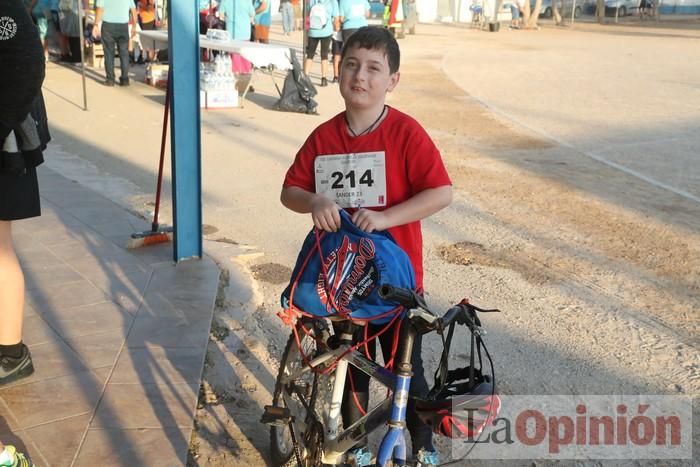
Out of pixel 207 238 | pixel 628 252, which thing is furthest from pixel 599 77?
pixel 207 238

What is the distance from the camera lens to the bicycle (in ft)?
7.29

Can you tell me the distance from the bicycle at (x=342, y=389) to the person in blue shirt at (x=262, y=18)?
15389 millimetres

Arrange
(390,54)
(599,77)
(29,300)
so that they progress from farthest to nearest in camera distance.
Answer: (599,77), (29,300), (390,54)

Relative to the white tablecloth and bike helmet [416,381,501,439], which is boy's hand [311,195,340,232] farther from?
the white tablecloth

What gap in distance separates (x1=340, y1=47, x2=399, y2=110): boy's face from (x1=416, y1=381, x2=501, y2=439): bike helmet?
1018mm

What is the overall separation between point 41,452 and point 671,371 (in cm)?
308

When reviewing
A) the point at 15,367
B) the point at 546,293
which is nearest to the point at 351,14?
the point at 546,293

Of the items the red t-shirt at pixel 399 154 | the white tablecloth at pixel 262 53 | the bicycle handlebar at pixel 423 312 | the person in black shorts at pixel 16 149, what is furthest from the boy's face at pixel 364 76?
the white tablecloth at pixel 262 53

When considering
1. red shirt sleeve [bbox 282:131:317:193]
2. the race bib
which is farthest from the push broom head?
the race bib

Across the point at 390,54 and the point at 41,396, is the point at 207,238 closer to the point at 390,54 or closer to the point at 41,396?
the point at 41,396

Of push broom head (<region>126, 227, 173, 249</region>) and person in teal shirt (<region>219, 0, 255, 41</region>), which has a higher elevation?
person in teal shirt (<region>219, 0, 255, 41</region>)

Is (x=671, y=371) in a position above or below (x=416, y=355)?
below

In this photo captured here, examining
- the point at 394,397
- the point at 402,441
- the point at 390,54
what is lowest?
the point at 402,441

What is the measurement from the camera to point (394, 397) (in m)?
2.28
